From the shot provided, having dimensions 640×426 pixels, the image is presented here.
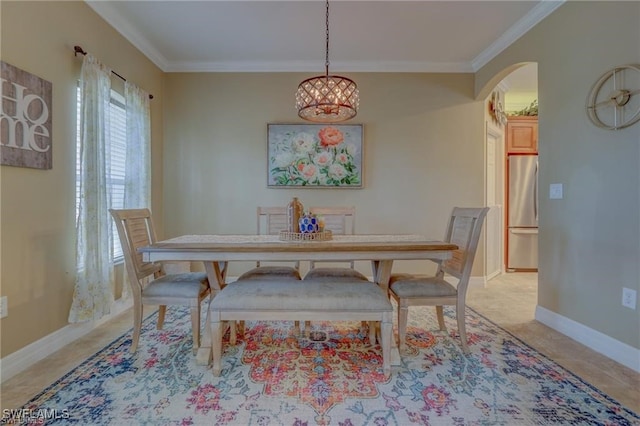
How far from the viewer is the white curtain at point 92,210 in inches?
91.3

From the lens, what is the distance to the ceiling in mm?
2607

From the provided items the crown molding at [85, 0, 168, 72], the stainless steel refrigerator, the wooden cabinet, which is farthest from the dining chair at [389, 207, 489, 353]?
the crown molding at [85, 0, 168, 72]

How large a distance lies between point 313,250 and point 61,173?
196 centimetres

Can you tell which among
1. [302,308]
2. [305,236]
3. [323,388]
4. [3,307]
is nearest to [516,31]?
[305,236]

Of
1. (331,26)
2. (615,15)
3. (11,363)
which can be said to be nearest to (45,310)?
(11,363)

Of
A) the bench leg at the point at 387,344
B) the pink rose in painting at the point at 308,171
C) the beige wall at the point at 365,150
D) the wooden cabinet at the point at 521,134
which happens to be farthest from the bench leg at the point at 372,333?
the wooden cabinet at the point at 521,134

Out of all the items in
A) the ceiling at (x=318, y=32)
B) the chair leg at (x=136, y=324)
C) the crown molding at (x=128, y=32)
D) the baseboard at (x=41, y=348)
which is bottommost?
the baseboard at (x=41, y=348)

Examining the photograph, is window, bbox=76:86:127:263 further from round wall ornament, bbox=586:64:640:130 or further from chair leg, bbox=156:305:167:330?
round wall ornament, bbox=586:64:640:130

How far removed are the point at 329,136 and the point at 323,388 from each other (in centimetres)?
279

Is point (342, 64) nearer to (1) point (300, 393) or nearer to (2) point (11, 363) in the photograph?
(1) point (300, 393)

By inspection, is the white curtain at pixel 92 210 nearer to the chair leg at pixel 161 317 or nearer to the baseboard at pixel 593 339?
the chair leg at pixel 161 317

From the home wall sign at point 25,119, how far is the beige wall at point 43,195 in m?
0.06

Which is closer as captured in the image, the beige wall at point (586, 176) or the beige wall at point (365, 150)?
the beige wall at point (586, 176)

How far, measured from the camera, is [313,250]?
177 centimetres
